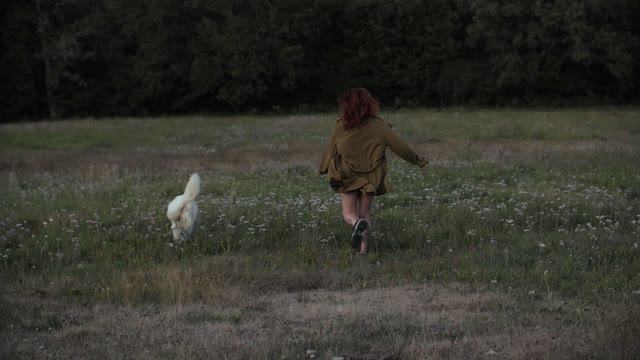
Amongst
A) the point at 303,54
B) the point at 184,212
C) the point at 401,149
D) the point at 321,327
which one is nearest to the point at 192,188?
the point at 184,212

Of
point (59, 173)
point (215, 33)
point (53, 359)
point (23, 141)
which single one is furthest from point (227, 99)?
point (53, 359)

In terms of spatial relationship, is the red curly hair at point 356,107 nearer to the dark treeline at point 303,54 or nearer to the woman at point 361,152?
the woman at point 361,152

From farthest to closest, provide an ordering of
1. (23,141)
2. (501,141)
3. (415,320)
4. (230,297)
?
(23,141)
(501,141)
(230,297)
(415,320)

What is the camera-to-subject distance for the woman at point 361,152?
9.63 meters

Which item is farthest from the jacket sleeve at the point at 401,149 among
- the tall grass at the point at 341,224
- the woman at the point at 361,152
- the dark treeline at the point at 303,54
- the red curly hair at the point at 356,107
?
the dark treeline at the point at 303,54

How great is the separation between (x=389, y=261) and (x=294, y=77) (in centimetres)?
4529

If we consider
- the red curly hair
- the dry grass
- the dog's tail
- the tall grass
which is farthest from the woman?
the dry grass

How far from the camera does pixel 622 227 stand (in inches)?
401

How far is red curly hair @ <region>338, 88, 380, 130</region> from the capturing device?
31.4 ft

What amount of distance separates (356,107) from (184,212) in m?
2.54

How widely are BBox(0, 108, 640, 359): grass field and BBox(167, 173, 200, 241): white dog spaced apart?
167mm

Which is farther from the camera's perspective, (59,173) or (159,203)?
(59,173)

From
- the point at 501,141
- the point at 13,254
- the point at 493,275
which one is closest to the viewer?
the point at 493,275

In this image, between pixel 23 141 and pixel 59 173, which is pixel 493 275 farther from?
pixel 23 141
